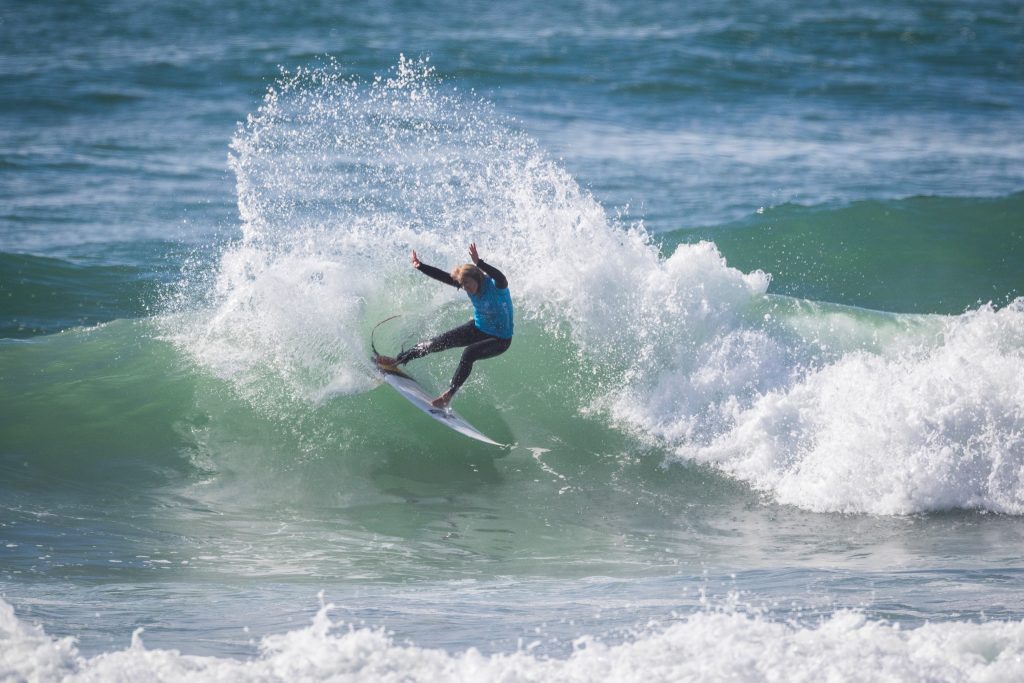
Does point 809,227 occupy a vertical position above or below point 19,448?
above

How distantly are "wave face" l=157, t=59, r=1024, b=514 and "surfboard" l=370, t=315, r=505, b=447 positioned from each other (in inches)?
14.0

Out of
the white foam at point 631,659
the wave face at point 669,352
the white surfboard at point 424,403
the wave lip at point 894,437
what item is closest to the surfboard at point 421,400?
the white surfboard at point 424,403

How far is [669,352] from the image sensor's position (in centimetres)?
1060

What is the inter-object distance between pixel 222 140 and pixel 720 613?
17.8m

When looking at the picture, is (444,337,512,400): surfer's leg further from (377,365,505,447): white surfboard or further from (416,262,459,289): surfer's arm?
(416,262,459,289): surfer's arm

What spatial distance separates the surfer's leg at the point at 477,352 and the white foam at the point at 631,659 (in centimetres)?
371

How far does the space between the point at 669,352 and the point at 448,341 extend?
7.82 ft

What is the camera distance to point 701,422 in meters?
9.91

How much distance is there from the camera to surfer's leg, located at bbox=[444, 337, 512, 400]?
923 centimetres

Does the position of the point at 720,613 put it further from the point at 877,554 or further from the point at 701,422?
the point at 701,422

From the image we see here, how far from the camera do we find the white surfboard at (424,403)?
940 centimetres

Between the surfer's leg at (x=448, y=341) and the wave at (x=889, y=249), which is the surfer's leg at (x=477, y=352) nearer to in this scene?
the surfer's leg at (x=448, y=341)

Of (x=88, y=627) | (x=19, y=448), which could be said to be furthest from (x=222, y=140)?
(x=88, y=627)

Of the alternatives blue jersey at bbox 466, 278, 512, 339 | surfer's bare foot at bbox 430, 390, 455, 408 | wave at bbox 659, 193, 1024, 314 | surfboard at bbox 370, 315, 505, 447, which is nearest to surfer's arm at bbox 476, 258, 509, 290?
blue jersey at bbox 466, 278, 512, 339
